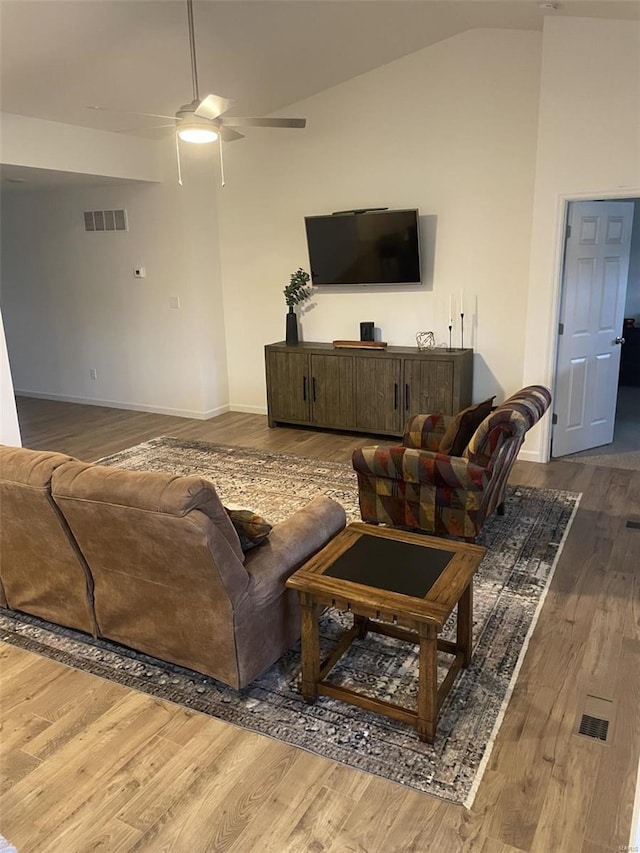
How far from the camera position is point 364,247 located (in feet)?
18.7

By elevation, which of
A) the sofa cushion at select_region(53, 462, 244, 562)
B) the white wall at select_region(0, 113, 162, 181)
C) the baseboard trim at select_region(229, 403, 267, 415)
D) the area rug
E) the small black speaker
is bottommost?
the area rug

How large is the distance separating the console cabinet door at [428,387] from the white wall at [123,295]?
2.41m

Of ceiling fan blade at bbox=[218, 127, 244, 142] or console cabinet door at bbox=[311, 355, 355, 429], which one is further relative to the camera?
console cabinet door at bbox=[311, 355, 355, 429]

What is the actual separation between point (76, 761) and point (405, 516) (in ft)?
6.99

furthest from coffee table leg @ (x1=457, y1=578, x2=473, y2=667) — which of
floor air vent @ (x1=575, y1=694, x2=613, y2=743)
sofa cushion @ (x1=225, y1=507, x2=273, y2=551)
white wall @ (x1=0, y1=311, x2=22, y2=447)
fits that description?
white wall @ (x1=0, y1=311, x2=22, y2=447)

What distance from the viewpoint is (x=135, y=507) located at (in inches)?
85.7

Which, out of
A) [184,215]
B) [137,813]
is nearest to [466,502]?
[137,813]

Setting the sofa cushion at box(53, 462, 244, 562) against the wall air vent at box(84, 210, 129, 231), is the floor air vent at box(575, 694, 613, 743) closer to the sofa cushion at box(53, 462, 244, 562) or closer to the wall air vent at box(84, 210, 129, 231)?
the sofa cushion at box(53, 462, 244, 562)

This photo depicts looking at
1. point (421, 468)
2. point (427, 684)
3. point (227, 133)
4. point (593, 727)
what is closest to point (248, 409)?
point (227, 133)

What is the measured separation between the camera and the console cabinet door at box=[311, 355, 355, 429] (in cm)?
580

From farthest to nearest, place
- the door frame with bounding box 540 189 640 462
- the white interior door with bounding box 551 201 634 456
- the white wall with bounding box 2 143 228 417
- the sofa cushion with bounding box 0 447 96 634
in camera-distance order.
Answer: the white wall with bounding box 2 143 228 417 → the white interior door with bounding box 551 201 634 456 → the door frame with bounding box 540 189 640 462 → the sofa cushion with bounding box 0 447 96 634

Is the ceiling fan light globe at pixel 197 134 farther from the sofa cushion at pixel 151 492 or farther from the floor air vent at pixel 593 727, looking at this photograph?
the floor air vent at pixel 593 727

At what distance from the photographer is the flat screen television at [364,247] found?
548 cm

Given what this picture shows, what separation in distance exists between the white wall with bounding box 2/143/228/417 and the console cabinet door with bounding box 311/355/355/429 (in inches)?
57.4
